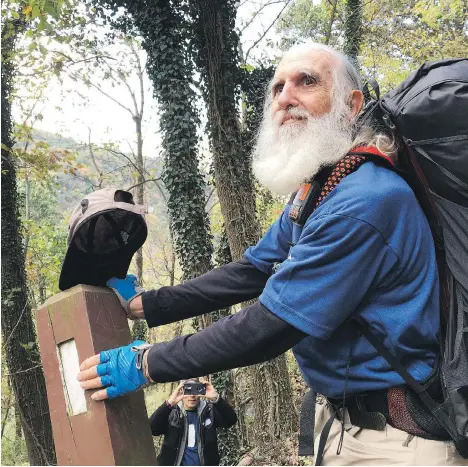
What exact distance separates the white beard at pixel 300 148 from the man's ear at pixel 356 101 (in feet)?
0.37

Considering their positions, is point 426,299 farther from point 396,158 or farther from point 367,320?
point 396,158

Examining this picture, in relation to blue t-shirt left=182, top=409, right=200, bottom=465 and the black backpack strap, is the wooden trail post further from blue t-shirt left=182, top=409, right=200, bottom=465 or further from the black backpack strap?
blue t-shirt left=182, top=409, right=200, bottom=465

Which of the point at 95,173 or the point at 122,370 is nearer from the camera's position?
the point at 122,370

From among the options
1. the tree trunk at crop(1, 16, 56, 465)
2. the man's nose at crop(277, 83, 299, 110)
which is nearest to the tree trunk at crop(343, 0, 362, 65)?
the tree trunk at crop(1, 16, 56, 465)

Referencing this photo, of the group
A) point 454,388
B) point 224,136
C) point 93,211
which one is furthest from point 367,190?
point 224,136

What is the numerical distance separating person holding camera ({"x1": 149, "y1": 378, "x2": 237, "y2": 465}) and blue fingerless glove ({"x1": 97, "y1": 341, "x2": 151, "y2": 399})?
3726 mm

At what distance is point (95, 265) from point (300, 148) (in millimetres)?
1094

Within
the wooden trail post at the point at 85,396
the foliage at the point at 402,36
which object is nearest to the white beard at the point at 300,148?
the wooden trail post at the point at 85,396

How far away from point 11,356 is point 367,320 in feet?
28.2

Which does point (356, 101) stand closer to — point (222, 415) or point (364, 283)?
point (364, 283)

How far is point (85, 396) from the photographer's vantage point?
73.4 inches

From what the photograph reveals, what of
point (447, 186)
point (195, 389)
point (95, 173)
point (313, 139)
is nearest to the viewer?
point (447, 186)

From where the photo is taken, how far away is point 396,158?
186 centimetres

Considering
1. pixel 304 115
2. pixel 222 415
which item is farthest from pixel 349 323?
pixel 222 415
